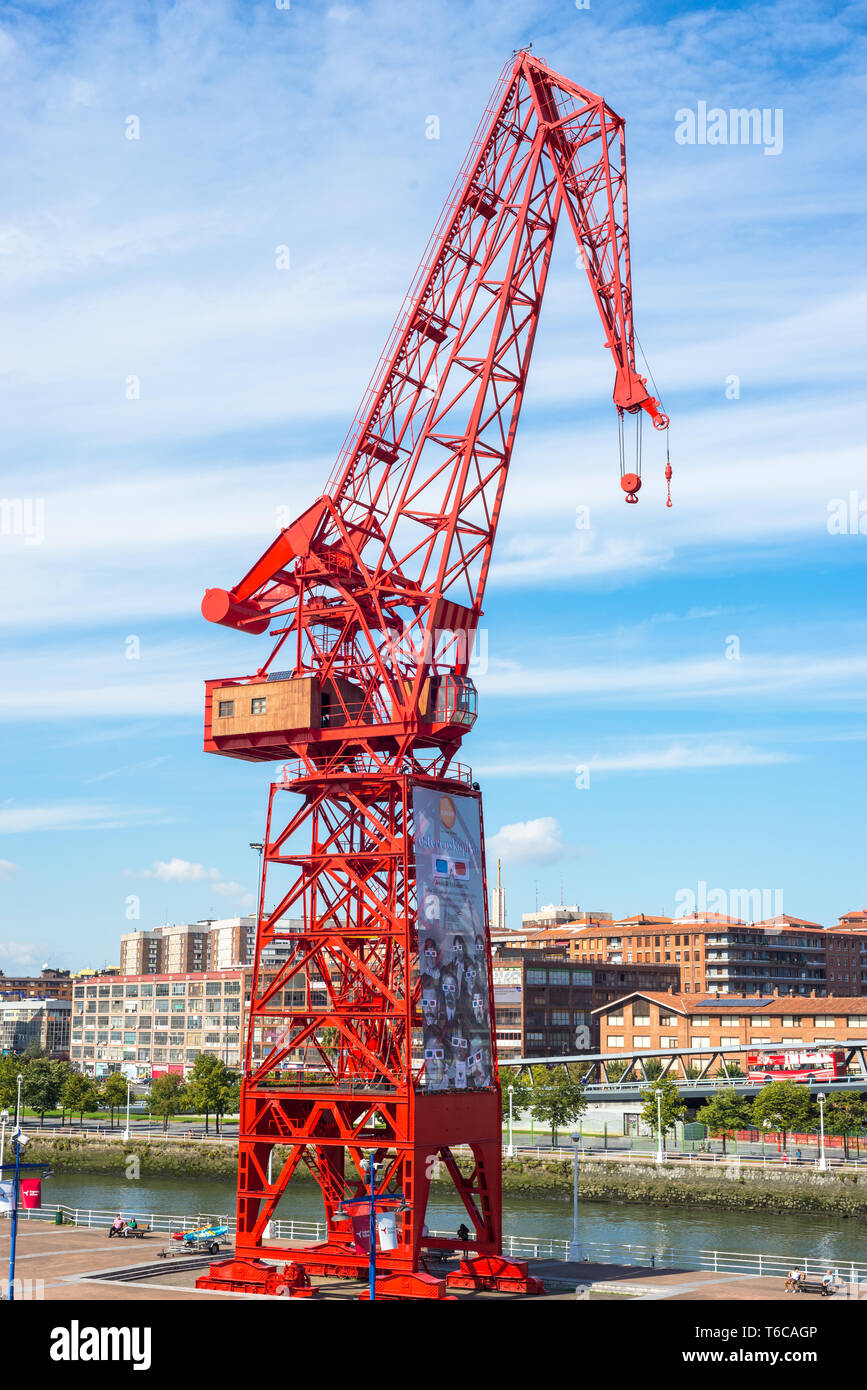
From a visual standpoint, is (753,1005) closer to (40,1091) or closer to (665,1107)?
(665,1107)

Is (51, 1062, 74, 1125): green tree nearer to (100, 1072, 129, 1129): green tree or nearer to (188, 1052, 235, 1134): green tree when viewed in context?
(100, 1072, 129, 1129): green tree

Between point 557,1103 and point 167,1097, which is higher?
point 557,1103

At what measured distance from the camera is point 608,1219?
78.5 meters

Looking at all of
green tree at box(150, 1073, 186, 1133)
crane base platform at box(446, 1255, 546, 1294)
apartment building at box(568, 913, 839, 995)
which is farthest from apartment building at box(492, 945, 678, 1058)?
crane base platform at box(446, 1255, 546, 1294)

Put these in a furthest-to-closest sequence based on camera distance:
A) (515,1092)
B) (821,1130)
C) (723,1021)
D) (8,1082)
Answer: (723,1021) → (8,1082) → (515,1092) → (821,1130)

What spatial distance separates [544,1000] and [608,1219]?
69709 millimetres

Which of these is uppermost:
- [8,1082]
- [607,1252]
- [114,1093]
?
[8,1082]

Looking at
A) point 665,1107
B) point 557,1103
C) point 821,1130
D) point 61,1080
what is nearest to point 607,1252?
point 821,1130

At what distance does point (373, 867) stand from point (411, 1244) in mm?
12099

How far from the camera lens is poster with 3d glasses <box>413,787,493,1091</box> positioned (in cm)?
4669

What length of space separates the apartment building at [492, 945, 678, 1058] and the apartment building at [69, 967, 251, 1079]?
129ft
